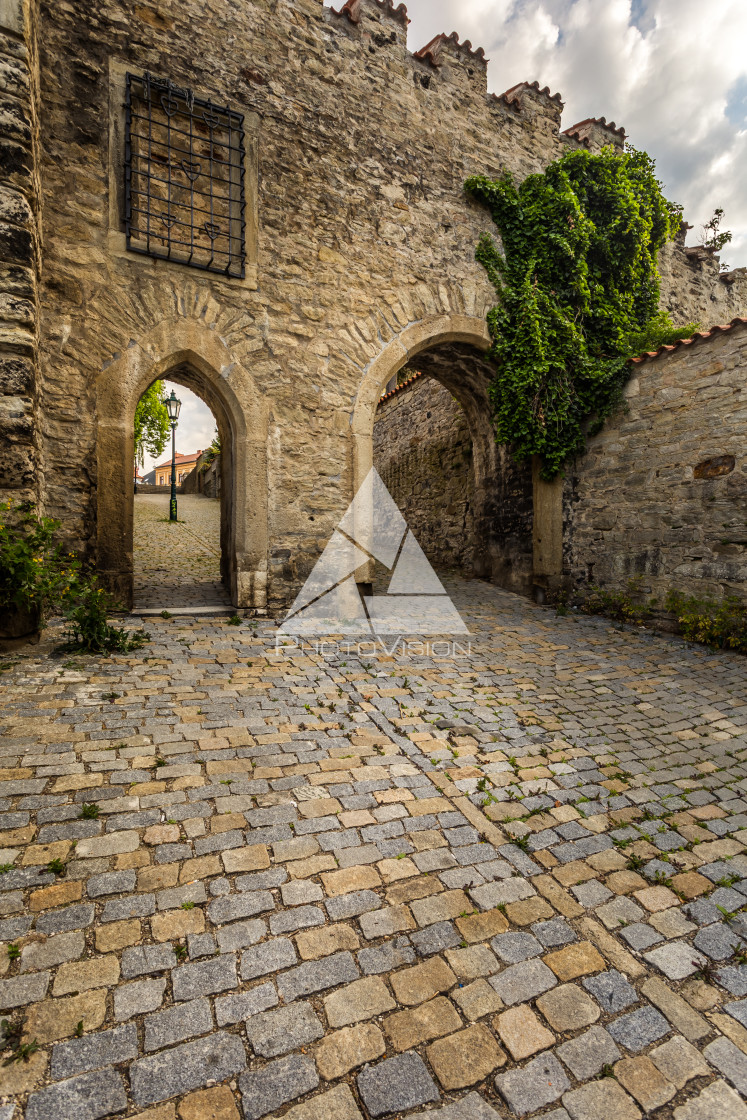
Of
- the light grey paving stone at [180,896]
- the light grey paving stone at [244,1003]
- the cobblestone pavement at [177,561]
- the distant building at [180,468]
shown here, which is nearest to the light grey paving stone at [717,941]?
the light grey paving stone at [244,1003]

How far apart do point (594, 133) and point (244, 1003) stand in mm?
11615

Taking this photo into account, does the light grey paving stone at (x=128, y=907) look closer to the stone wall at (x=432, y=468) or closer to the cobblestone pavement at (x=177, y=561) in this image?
the cobblestone pavement at (x=177, y=561)

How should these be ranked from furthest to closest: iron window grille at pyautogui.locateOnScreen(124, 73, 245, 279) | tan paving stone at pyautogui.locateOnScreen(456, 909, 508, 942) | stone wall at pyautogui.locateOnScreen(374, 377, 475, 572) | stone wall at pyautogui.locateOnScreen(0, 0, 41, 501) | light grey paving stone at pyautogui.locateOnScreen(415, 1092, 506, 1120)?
1. stone wall at pyautogui.locateOnScreen(374, 377, 475, 572)
2. iron window grille at pyautogui.locateOnScreen(124, 73, 245, 279)
3. stone wall at pyautogui.locateOnScreen(0, 0, 41, 501)
4. tan paving stone at pyautogui.locateOnScreen(456, 909, 508, 942)
5. light grey paving stone at pyautogui.locateOnScreen(415, 1092, 506, 1120)

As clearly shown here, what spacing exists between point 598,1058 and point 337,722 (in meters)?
2.22

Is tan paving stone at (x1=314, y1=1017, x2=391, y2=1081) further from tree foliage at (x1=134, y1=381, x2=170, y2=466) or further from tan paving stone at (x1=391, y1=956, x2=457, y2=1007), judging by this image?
tree foliage at (x1=134, y1=381, x2=170, y2=466)

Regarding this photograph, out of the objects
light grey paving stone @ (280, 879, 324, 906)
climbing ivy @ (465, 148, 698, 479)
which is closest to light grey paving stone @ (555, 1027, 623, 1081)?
light grey paving stone @ (280, 879, 324, 906)

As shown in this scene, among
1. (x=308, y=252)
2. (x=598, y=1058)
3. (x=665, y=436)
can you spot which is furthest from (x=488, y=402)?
(x=598, y=1058)

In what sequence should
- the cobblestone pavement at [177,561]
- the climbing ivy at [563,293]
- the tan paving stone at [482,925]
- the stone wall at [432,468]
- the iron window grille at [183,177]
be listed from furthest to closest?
the stone wall at [432,468] < the climbing ivy at [563,293] < the cobblestone pavement at [177,561] < the iron window grille at [183,177] < the tan paving stone at [482,925]

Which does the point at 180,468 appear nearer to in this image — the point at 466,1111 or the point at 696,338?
the point at 696,338

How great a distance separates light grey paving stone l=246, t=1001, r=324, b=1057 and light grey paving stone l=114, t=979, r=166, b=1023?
0.97 ft

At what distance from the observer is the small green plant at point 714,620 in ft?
18.4

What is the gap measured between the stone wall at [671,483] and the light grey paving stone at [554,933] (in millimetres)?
4825

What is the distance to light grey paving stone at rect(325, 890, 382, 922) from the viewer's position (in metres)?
2.07

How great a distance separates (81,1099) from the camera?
140 centimetres
